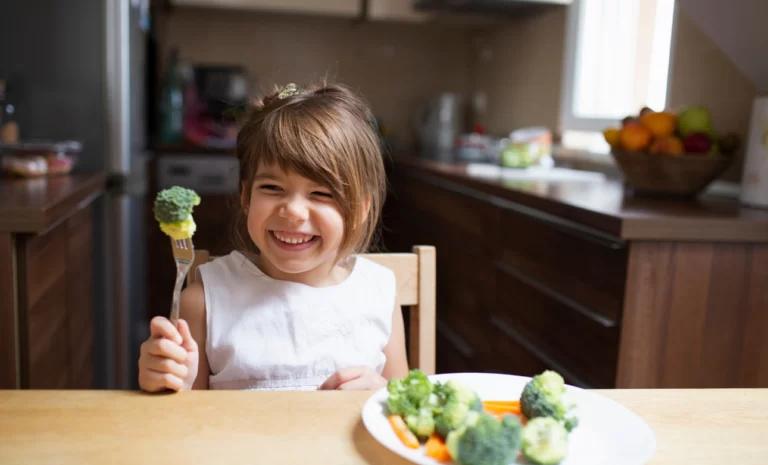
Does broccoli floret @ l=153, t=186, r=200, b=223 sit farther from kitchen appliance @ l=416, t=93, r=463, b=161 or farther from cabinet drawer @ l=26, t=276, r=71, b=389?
kitchen appliance @ l=416, t=93, r=463, b=161

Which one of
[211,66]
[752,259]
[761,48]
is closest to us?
[752,259]

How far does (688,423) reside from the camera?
67cm

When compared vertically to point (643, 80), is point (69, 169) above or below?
below

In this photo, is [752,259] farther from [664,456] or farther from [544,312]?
[664,456]

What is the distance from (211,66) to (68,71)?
1735mm

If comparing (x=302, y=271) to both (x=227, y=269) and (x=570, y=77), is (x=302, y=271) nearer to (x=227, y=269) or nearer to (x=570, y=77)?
(x=227, y=269)

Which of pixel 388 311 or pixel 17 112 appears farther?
pixel 17 112

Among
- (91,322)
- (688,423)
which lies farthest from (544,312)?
(91,322)

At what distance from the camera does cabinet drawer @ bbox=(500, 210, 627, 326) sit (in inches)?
56.1

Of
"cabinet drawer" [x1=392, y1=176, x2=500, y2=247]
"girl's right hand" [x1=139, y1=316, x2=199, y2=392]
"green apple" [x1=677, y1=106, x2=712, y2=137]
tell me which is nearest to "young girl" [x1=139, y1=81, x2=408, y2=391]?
"girl's right hand" [x1=139, y1=316, x2=199, y2=392]

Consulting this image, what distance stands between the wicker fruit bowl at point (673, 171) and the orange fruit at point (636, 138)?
0.02 metres

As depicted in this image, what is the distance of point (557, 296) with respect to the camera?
5.45ft

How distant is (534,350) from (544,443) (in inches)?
49.9

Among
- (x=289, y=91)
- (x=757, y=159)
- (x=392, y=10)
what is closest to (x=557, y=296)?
(x=757, y=159)
